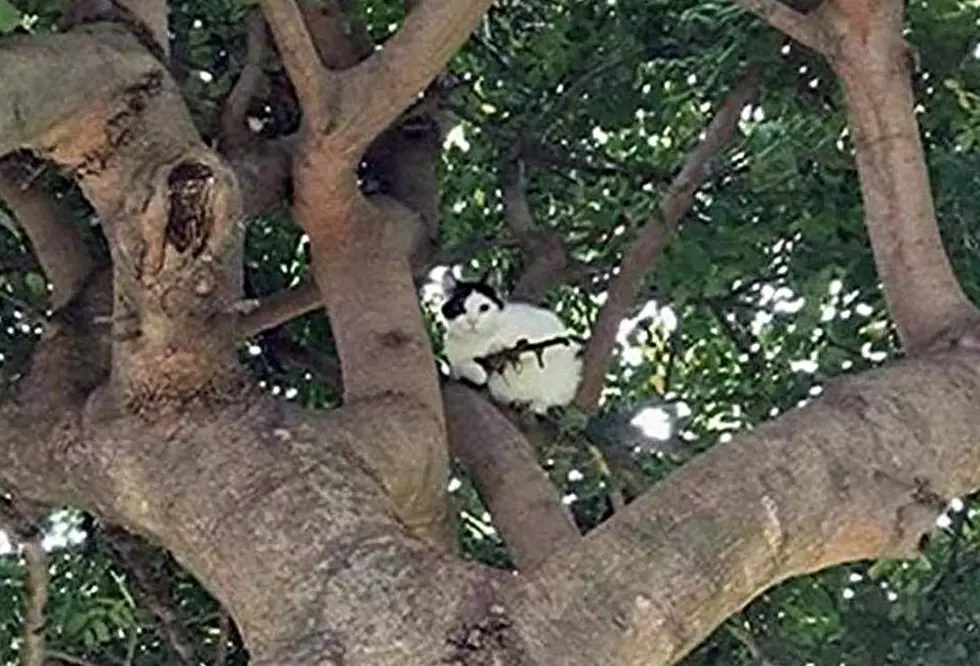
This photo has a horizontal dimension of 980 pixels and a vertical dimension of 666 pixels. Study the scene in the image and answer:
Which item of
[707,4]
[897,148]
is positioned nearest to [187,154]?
[897,148]

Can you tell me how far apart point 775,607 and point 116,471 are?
2.22 metres

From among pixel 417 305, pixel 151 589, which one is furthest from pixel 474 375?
pixel 417 305

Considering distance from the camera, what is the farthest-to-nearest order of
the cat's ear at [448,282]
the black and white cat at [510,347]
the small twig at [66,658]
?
1. the cat's ear at [448,282]
2. the black and white cat at [510,347]
3. the small twig at [66,658]

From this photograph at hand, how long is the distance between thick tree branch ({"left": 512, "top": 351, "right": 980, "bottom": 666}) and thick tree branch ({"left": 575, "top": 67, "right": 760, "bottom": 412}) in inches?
38.0

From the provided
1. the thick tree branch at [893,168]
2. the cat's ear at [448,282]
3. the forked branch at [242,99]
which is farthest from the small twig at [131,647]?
the thick tree branch at [893,168]

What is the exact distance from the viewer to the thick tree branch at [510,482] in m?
3.09

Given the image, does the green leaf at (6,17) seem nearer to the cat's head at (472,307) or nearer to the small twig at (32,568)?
the small twig at (32,568)

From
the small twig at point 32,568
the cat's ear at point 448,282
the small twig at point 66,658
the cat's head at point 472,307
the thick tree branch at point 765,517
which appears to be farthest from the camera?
the cat's ear at point 448,282

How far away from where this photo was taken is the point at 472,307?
456cm

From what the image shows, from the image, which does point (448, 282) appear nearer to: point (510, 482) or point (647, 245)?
point (647, 245)

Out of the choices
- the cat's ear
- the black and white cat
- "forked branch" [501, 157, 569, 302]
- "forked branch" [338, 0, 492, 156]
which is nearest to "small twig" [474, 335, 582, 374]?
the black and white cat

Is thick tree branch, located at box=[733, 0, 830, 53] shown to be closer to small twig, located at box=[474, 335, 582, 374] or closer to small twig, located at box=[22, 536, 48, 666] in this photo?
small twig, located at box=[474, 335, 582, 374]

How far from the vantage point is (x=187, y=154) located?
2.63 m

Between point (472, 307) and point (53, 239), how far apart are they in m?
1.33
